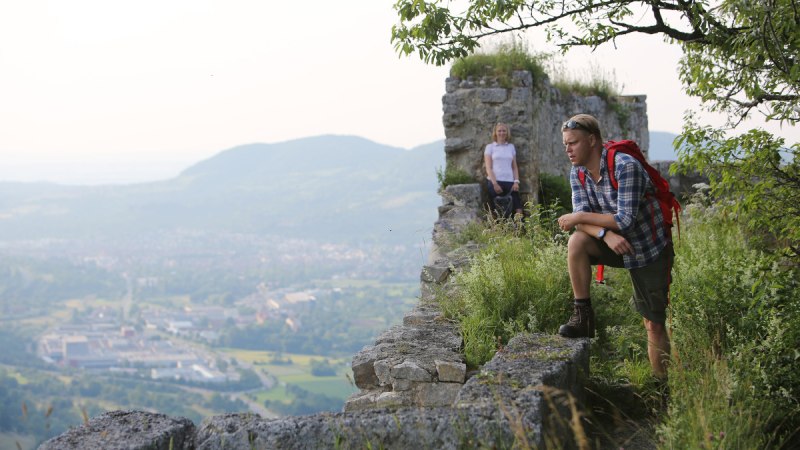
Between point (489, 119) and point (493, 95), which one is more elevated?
point (493, 95)

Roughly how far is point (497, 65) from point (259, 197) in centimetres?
9329

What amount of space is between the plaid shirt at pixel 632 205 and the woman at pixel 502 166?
762 centimetres

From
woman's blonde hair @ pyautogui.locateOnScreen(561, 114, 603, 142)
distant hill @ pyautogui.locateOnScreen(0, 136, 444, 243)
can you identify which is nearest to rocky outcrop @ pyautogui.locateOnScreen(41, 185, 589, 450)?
woman's blonde hair @ pyautogui.locateOnScreen(561, 114, 603, 142)

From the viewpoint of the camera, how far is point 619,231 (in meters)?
5.00

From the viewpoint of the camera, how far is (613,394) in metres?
5.05

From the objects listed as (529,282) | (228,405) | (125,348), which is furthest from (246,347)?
(529,282)

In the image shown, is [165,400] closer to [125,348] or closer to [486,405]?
[125,348]

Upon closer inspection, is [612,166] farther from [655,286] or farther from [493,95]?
[493,95]

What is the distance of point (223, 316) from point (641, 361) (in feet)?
209

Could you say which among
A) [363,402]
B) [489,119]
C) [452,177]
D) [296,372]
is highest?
[489,119]

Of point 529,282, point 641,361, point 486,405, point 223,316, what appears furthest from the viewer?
point 223,316

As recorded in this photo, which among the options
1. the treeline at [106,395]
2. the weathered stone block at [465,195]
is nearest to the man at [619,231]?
the weathered stone block at [465,195]

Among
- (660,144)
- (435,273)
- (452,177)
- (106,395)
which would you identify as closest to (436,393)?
(435,273)

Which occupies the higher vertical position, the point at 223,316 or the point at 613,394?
the point at 613,394
